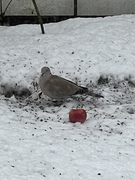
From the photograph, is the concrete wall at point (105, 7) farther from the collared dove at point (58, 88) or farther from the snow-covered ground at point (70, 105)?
the collared dove at point (58, 88)

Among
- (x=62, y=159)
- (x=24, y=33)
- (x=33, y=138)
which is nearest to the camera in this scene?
(x=62, y=159)

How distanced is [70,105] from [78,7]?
441cm

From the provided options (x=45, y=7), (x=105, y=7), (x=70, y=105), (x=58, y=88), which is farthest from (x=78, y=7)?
(x=58, y=88)

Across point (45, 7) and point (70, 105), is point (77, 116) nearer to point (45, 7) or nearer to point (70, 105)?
point (70, 105)

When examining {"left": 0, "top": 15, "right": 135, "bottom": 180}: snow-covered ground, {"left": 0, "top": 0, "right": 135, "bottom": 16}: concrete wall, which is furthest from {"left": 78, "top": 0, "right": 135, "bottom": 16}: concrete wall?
{"left": 0, "top": 15, "right": 135, "bottom": 180}: snow-covered ground

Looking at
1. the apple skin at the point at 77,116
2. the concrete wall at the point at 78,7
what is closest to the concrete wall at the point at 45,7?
the concrete wall at the point at 78,7

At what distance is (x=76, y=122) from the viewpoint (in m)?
4.49

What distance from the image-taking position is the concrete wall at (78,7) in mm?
9055

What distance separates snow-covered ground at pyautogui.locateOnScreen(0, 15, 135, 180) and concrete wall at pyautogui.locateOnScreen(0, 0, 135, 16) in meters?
0.95

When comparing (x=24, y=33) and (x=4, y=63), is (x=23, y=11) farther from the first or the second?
(x=4, y=63)

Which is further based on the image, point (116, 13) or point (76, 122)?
point (116, 13)

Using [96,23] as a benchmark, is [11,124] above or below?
below

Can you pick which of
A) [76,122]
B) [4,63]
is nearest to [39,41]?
[4,63]

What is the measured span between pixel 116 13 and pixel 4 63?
3725 millimetres
